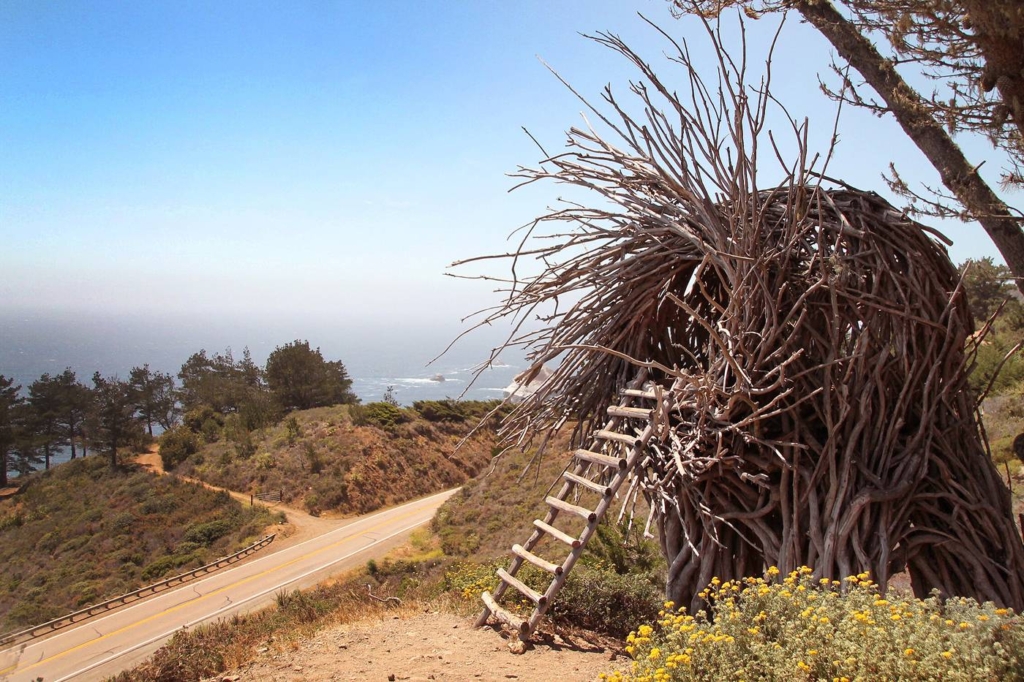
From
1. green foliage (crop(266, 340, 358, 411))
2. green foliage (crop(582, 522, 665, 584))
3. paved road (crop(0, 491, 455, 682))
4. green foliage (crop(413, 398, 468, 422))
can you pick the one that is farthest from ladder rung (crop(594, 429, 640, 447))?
green foliage (crop(266, 340, 358, 411))

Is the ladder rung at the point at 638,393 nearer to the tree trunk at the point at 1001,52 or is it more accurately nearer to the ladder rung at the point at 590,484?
the ladder rung at the point at 590,484

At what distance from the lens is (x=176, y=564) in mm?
24172

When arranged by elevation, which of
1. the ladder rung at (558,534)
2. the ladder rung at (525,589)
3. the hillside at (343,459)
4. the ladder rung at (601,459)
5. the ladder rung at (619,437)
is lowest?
the hillside at (343,459)

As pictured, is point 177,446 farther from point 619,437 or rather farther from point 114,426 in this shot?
point 619,437

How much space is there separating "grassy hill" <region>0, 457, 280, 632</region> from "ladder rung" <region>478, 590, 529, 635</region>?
21154mm

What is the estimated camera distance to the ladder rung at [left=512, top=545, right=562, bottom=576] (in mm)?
4766

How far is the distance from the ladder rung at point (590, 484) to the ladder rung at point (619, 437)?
1.25 ft

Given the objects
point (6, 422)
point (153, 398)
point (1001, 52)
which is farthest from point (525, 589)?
point (6, 422)

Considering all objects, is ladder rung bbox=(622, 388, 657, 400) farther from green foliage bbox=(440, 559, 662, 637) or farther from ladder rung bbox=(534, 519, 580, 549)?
green foliage bbox=(440, 559, 662, 637)

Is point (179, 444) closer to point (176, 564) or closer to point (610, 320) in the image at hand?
point (176, 564)

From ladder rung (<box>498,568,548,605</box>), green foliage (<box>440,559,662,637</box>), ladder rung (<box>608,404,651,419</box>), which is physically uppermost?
ladder rung (<box>608,404,651,419</box>)

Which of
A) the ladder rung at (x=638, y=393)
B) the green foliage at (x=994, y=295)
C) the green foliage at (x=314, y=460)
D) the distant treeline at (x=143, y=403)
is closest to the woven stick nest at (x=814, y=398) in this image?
the ladder rung at (x=638, y=393)

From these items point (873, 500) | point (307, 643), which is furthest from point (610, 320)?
point (307, 643)

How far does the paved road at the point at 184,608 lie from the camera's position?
15.5m
